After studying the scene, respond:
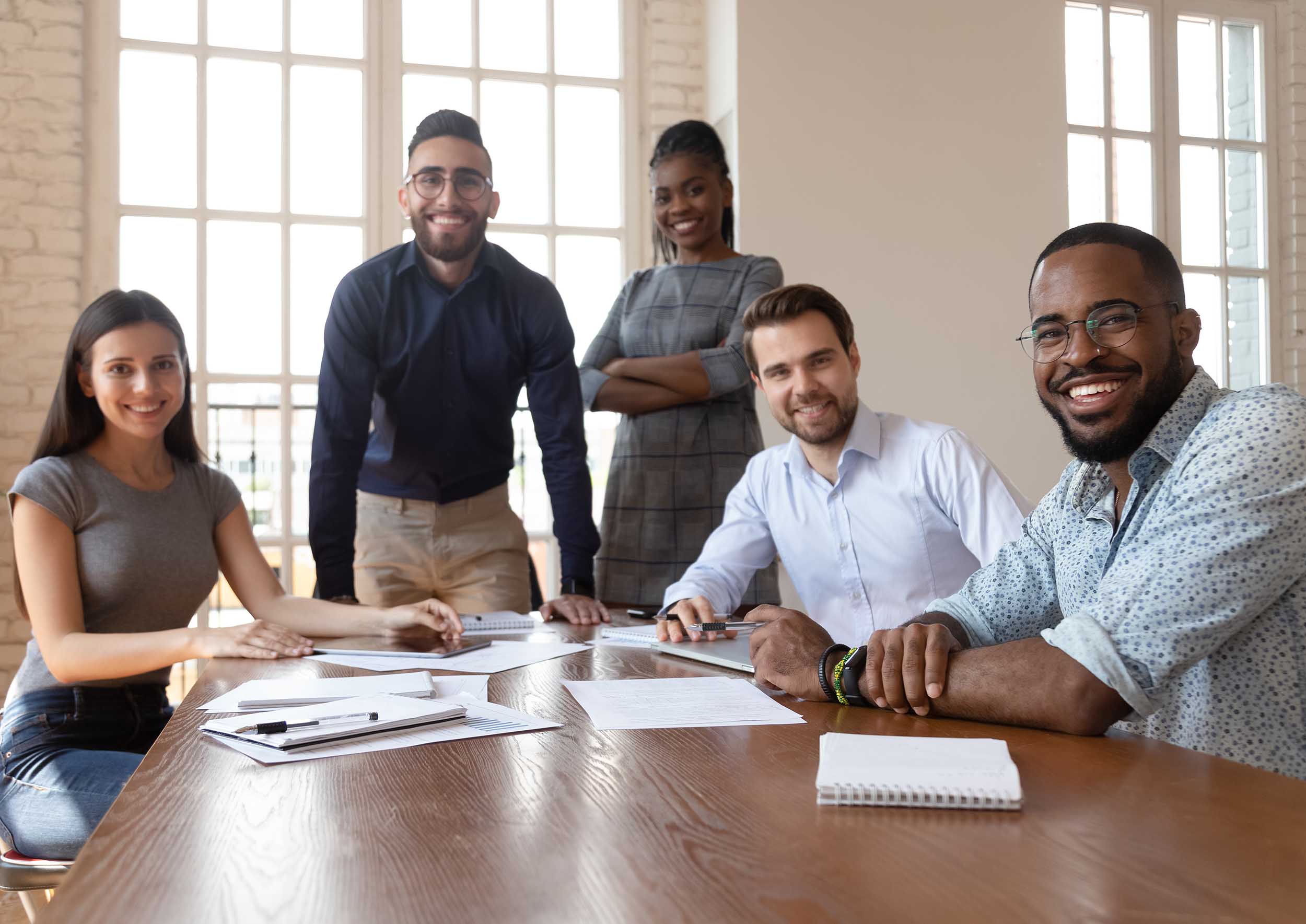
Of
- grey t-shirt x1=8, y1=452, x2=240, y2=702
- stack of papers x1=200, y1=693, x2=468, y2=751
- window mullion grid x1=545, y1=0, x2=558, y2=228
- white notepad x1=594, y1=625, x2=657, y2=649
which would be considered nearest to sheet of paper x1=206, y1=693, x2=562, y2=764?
stack of papers x1=200, y1=693, x2=468, y2=751

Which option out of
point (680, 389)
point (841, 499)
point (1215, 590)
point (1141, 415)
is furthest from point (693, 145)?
point (1215, 590)

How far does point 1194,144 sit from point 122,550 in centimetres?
518

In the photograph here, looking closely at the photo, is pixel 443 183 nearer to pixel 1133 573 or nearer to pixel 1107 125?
pixel 1133 573

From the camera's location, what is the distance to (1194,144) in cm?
534

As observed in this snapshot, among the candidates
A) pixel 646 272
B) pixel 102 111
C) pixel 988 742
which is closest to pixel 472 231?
pixel 646 272

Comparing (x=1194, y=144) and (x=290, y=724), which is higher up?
(x=1194, y=144)

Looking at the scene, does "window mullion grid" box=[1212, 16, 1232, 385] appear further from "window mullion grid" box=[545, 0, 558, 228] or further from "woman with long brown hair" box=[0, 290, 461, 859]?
"woman with long brown hair" box=[0, 290, 461, 859]

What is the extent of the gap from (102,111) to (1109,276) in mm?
3964

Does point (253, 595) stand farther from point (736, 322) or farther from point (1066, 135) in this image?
point (1066, 135)

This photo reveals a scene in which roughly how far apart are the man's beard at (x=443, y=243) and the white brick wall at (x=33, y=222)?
2.05 metres

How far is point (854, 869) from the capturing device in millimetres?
738

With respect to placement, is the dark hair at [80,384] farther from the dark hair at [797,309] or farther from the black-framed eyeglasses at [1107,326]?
the black-framed eyeglasses at [1107,326]

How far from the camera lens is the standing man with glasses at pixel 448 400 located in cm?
253

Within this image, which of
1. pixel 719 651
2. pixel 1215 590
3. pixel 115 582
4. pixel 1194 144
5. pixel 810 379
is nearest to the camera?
pixel 1215 590
